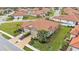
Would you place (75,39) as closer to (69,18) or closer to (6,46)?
(69,18)

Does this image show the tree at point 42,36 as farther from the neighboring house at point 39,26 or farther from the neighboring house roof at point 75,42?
the neighboring house roof at point 75,42

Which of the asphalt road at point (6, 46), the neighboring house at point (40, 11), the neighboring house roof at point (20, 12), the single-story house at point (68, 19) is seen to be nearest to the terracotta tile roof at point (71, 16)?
the single-story house at point (68, 19)

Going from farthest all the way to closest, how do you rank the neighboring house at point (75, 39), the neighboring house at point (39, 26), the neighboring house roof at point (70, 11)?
the neighboring house roof at point (70, 11) → the neighboring house at point (39, 26) → the neighboring house at point (75, 39)

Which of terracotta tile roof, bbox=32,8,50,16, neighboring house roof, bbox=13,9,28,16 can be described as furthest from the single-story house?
neighboring house roof, bbox=13,9,28,16
